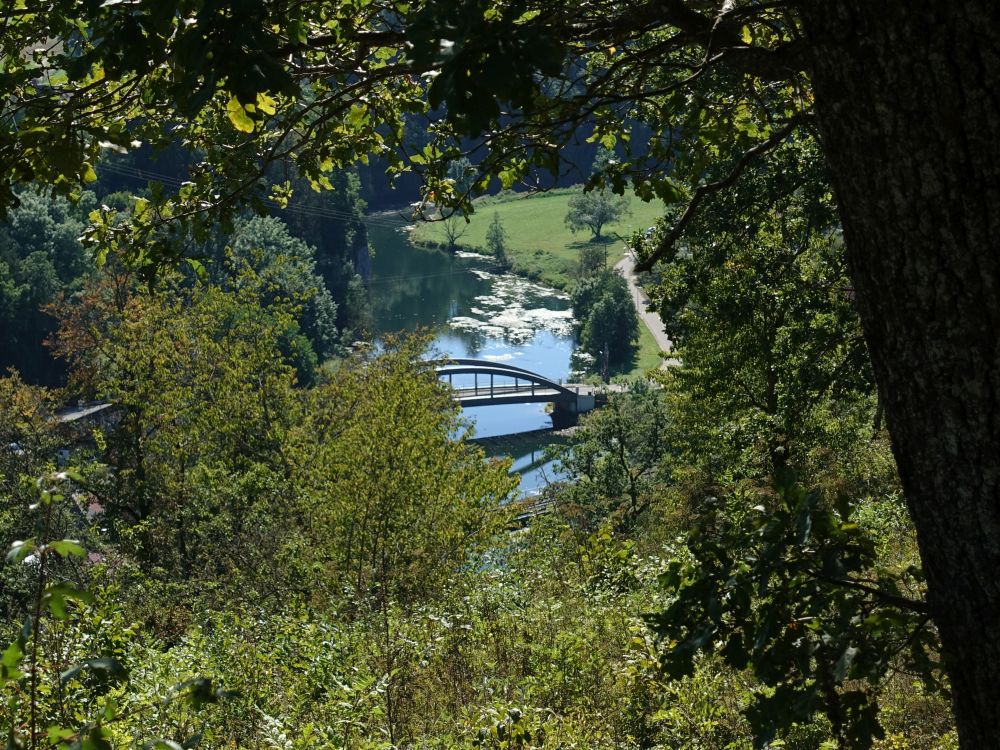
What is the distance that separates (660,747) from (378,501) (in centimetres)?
1030

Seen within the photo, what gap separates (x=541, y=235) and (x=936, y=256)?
88.8 meters

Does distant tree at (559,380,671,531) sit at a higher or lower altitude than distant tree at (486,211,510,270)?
lower

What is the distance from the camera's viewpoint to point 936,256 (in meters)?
1.96

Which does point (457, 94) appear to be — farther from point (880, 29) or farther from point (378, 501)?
point (378, 501)

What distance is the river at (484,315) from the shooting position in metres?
55.8

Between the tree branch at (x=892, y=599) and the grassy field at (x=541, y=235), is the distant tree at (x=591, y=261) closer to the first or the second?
the grassy field at (x=541, y=235)

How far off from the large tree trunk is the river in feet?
148

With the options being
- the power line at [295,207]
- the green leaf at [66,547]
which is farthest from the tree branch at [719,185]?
the power line at [295,207]

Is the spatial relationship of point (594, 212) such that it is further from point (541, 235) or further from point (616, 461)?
point (616, 461)

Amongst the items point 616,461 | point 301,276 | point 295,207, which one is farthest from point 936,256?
point 295,207

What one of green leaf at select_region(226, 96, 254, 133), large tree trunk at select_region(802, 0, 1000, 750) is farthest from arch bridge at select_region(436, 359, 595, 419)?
large tree trunk at select_region(802, 0, 1000, 750)

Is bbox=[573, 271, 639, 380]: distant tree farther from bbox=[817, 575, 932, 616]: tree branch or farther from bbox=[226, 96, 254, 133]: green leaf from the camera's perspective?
bbox=[817, 575, 932, 616]: tree branch

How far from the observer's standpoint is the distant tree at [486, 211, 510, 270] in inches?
3354

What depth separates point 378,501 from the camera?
1385 centimetres
